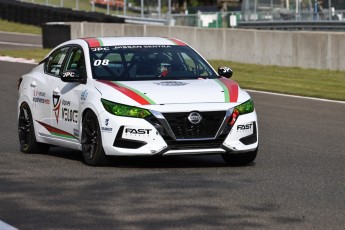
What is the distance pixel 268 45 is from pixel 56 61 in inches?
737

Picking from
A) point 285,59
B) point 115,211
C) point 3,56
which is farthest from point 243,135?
point 3,56

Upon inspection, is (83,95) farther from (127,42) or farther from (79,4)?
(79,4)

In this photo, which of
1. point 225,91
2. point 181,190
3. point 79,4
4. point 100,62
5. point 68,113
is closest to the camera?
point 181,190

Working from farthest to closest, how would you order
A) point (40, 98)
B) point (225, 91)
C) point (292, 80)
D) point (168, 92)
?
point (292, 80) → point (40, 98) → point (225, 91) → point (168, 92)

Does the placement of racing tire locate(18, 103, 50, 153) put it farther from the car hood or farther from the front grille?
the front grille

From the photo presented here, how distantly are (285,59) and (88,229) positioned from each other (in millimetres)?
23664

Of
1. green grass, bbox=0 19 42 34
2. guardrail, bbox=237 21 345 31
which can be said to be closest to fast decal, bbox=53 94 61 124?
guardrail, bbox=237 21 345 31

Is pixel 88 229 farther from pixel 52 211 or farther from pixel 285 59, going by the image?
pixel 285 59

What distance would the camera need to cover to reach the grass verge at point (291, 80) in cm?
2470

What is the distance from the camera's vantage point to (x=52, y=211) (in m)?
8.96

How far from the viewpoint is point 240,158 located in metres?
12.3

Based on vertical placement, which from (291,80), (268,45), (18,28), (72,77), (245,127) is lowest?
(18,28)

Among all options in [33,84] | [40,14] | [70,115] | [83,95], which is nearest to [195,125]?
[83,95]

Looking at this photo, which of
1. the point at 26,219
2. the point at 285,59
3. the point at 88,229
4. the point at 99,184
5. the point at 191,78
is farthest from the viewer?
the point at 285,59
